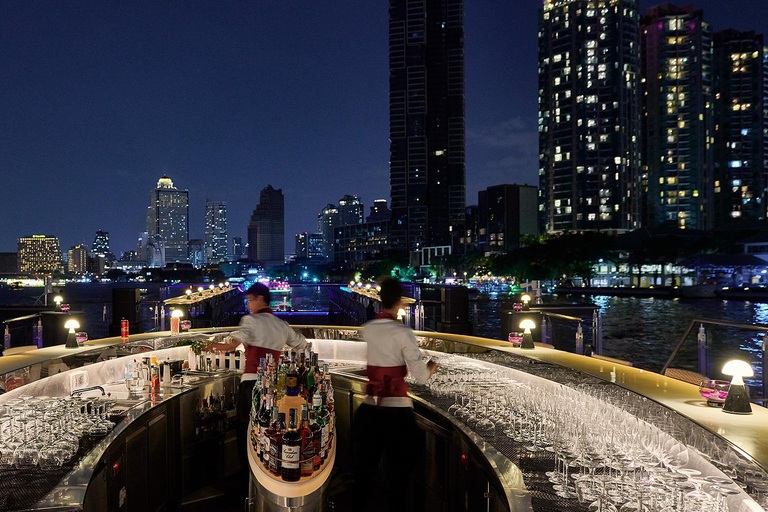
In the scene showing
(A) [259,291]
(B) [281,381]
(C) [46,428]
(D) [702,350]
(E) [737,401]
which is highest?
(A) [259,291]

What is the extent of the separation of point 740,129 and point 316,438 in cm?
14063

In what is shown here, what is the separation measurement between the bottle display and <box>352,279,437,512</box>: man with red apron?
19.3 inches

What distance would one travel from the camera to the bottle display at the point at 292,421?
3.04 metres

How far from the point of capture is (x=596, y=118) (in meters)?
112

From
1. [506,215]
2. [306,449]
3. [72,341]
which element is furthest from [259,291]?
[506,215]

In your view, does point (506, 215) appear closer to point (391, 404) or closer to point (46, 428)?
point (391, 404)

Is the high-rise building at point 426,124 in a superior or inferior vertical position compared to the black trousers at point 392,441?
superior

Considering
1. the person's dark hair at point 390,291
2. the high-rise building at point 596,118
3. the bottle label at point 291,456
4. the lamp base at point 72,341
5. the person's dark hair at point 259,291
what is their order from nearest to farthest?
the bottle label at point 291,456
the person's dark hair at point 390,291
the person's dark hair at point 259,291
the lamp base at point 72,341
the high-rise building at point 596,118

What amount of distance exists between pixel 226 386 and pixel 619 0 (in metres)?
127

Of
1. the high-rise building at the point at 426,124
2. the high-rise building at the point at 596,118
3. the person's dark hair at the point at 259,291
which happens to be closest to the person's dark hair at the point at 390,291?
the person's dark hair at the point at 259,291

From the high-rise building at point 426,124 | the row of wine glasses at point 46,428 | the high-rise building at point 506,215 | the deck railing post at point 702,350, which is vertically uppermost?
the high-rise building at point 426,124

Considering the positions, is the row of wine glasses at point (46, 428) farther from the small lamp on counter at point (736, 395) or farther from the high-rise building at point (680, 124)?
the high-rise building at point (680, 124)

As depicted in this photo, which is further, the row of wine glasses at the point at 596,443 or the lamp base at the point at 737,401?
the lamp base at the point at 737,401

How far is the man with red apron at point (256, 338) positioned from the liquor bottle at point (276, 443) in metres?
1.55
